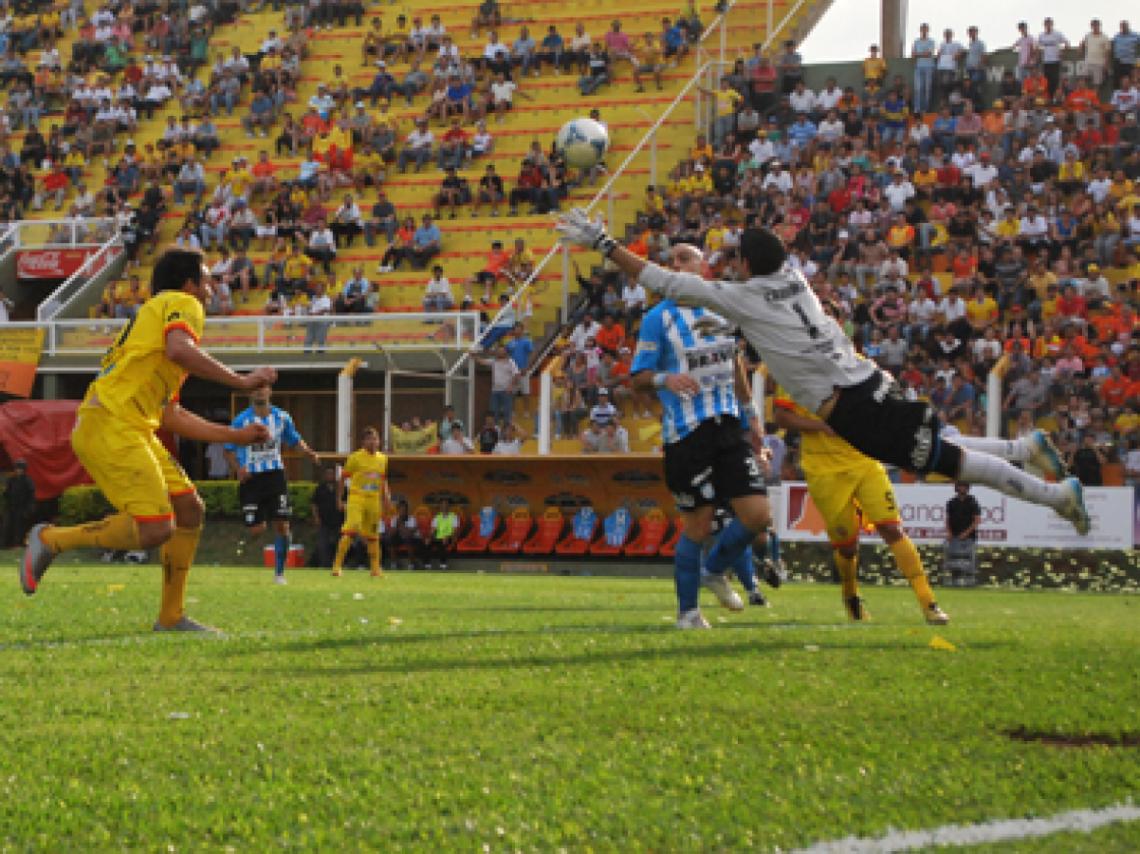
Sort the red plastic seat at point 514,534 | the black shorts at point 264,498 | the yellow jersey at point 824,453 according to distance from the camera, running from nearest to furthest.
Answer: the yellow jersey at point 824,453 < the black shorts at point 264,498 < the red plastic seat at point 514,534

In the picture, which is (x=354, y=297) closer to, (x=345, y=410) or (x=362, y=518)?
(x=345, y=410)

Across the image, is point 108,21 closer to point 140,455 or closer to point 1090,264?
point 1090,264

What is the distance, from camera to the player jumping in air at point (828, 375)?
854cm

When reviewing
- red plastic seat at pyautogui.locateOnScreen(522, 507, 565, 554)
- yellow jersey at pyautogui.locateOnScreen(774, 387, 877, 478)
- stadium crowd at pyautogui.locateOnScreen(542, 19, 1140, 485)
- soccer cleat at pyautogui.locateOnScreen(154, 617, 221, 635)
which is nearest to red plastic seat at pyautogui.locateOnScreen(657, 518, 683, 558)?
red plastic seat at pyautogui.locateOnScreen(522, 507, 565, 554)

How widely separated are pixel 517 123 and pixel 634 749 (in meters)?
36.0

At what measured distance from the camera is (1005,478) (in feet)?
28.1

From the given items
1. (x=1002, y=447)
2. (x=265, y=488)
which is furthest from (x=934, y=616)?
(x=265, y=488)

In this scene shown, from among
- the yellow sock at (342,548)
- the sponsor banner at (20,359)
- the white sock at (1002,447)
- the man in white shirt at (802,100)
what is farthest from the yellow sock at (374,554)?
the sponsor banner at (20,359)

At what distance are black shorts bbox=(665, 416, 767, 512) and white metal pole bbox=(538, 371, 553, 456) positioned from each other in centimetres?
1876

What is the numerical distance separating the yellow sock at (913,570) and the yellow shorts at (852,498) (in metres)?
0.23

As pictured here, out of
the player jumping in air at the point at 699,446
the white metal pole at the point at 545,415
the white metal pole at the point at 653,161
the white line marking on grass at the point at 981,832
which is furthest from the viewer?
the white metal pole at the point at 653,161

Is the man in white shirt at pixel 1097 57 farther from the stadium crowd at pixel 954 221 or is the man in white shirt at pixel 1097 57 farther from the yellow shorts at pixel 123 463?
the yellow shorts at pixel 123 463

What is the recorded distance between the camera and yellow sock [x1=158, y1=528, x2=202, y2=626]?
377 inches

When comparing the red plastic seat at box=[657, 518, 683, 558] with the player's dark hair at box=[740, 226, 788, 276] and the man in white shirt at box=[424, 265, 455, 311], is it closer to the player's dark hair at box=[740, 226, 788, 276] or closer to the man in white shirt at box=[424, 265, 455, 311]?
the man in white shirt at box=[424, 265, 455, 311]
